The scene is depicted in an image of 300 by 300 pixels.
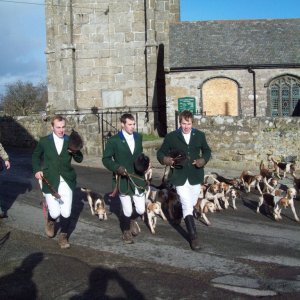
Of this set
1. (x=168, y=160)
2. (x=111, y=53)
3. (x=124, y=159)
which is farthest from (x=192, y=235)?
(x=111, y=53)

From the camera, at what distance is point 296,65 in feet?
76.9

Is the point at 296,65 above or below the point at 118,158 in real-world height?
above

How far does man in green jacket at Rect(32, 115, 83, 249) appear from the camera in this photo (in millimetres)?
6930

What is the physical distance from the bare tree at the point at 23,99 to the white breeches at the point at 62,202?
134 feet

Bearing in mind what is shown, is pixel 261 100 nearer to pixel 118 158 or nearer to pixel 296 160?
pixel 296 160

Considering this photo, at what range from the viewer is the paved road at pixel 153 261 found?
527 cm

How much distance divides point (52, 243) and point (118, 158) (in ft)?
5.73

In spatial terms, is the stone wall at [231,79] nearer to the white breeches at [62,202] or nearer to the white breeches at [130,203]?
the white breeches at [130,203]

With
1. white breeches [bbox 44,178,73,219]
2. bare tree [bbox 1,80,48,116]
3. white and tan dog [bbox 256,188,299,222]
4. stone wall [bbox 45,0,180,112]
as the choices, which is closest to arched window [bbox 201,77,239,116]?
stone wall [bbox 45,0,180,112]

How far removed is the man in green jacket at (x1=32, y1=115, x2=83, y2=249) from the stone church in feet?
53.8

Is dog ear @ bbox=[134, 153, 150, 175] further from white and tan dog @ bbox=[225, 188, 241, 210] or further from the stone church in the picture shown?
the stone church

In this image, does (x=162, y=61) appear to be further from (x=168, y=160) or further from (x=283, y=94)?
(x=168, y=160)

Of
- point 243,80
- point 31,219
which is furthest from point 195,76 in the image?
point 31,219

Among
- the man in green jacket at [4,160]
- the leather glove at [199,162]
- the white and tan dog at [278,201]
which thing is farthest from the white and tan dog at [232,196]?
the man in green jacket at [4,160]
